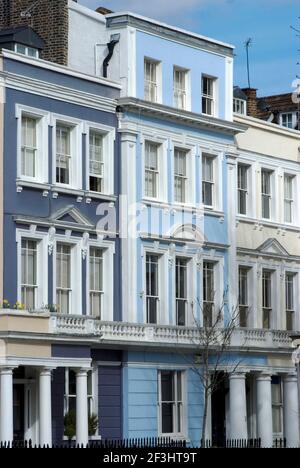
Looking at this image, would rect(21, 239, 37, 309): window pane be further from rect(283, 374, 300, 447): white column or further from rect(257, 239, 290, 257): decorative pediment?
rect(283, 374, 300, 447): white column

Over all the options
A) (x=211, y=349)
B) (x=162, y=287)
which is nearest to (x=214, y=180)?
(x=162, y=287)

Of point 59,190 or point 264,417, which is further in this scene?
point 264,417

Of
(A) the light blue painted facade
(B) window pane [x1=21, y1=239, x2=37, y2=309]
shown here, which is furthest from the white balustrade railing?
(A) the light blue painted facade

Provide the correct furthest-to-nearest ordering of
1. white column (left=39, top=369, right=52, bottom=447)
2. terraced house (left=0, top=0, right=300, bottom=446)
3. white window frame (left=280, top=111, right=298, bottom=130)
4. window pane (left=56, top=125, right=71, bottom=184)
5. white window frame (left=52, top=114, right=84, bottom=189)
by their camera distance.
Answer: white window frame (left=280, top=111, right=298, bottom=130), white window frame (left=52, top=114, right=84, bottom=189), window pane (left=56, top=125, right=71, bottom=184), terraced house (left=0, top=0, right=300, bottom=446), white column (left=39, top=369, right=52, bottom=447)

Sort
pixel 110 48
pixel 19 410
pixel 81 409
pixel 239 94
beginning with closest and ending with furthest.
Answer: pixel 81 409 → pixel 19 410 → pixel 110 48 → pixel 239 94

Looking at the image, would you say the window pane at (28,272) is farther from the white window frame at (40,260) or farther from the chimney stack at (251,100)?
the chimney stack at (251,100)

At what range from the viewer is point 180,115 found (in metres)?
62.6

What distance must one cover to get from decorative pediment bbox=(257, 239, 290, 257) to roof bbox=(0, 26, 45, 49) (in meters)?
14.4

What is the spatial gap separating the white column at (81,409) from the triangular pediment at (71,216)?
5.22 m

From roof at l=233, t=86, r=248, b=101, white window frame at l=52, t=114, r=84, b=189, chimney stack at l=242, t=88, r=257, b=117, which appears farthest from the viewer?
chimney stack at l=242, t=88, r=257, b=117

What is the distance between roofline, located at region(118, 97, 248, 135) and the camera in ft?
197

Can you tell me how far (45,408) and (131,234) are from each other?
9.07 meters

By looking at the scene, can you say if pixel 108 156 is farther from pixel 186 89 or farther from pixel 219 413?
pixel 219 413

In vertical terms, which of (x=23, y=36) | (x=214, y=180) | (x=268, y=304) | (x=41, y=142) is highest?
(x=23, y=36)
